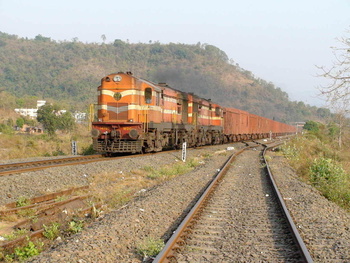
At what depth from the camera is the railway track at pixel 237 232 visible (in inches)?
204

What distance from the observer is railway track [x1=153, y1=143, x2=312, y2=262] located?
5.17m

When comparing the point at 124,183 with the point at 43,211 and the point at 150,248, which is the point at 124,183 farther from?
the point at 150,248

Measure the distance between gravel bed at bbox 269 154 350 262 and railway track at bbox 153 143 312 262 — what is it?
245mm

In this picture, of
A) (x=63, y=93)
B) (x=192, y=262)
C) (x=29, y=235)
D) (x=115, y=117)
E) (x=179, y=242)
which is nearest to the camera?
(x=192, y=262)

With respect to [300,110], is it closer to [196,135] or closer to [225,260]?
[196,135]

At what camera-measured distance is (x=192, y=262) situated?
16.1ft

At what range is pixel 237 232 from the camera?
643 cm

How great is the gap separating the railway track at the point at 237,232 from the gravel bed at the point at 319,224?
0.80ft

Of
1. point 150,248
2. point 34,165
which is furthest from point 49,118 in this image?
→ point 150,248

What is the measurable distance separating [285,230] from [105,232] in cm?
292

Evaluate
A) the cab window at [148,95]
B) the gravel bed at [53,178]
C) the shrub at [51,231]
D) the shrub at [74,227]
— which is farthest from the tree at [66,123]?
the shrub at [51,231]

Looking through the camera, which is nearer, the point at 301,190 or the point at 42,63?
the point at 301,190

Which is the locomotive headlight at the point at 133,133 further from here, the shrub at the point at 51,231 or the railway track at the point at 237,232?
the shrub at the point at 51,231

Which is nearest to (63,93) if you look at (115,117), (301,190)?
(115,117)
